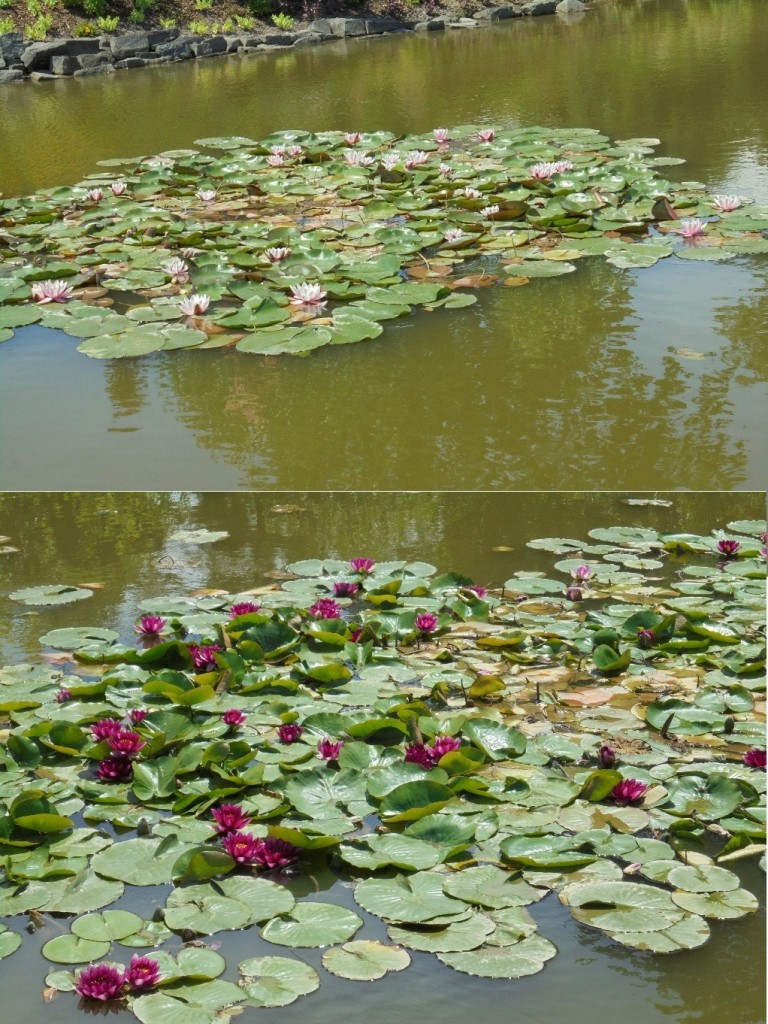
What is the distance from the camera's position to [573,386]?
10.9ft

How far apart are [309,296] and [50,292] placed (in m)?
1.02

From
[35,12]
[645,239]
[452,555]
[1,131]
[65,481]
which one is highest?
[35,12]

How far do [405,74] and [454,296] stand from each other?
8147 mm

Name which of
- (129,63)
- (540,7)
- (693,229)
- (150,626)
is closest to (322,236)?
(693,229)

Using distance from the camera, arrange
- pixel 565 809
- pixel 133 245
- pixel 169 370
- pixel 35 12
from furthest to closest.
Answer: pixel 35 12, pixel 133 245, pixel 169 370, pixel 565 809

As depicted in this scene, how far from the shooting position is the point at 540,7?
1778 centimetres

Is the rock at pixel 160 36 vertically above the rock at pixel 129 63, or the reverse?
the rock at pixel 160 36

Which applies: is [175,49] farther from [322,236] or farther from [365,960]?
[365,960]

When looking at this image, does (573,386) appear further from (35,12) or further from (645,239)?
(35,12)

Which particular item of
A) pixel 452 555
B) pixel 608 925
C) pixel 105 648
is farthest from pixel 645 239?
pixel 608 925

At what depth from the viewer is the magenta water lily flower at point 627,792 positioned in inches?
91.3

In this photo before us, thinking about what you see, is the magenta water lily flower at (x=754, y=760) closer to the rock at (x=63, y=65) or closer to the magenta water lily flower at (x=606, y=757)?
the magenta water lily flower at (x=606, y=757)

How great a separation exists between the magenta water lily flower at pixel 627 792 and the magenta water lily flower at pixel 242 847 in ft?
2.42

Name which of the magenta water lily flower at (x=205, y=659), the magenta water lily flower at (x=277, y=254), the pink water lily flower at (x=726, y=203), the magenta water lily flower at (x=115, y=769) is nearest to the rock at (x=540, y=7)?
the pink water lily flower at (x=726, y=203)
